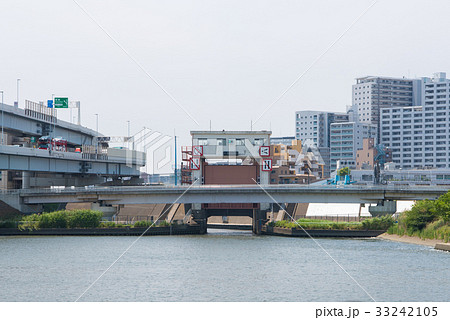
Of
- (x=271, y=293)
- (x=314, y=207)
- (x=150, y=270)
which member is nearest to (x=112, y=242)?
(x=150, y=270)

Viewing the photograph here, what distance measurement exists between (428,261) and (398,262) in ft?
9.81

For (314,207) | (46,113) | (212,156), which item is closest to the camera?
(212,156)

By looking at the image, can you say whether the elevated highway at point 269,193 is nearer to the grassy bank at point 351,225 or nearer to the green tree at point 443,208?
the grassy bank at point 351,225

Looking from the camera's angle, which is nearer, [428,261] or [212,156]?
[428,261]

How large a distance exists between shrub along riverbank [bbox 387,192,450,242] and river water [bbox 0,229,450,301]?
13.7ft

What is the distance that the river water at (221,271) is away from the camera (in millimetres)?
51500

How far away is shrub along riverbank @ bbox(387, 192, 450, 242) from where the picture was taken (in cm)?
9344

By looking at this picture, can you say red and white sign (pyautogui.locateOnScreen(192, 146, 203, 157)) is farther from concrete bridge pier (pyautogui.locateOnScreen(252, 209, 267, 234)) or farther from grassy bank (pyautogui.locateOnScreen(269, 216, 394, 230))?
grassy bank (pyautogui.locateOnScreen(269, 216, 394, 230))

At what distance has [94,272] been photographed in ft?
208

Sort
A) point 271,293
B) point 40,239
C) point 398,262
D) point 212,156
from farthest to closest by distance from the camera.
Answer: point 212,156 → point 40,239 → point 398,262 → point 271,293

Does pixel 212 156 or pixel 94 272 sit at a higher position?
pixel 212 156

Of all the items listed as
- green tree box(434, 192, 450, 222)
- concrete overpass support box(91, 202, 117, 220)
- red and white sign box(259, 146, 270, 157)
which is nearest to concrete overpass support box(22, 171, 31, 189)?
concrete overpass support box(91, 202, 117, 220)

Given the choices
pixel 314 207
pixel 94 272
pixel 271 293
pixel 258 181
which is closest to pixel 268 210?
pixel 258 181

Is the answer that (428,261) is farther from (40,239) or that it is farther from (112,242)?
(40,239)
